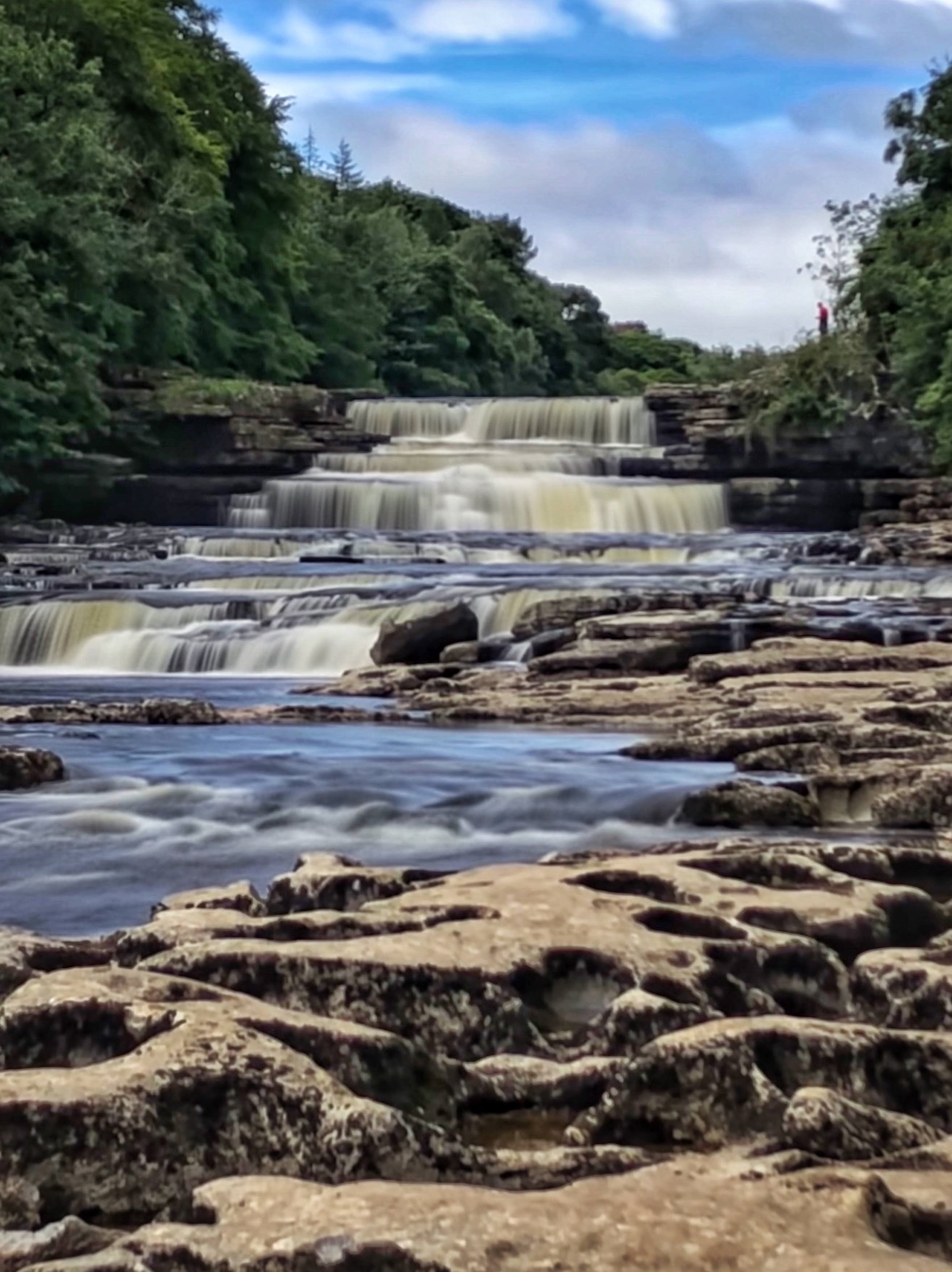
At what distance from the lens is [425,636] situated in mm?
18828

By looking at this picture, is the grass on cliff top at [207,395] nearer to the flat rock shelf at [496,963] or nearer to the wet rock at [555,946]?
the flat rock shelf at [496,963]

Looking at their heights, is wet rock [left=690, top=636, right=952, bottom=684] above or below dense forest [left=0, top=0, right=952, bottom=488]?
below

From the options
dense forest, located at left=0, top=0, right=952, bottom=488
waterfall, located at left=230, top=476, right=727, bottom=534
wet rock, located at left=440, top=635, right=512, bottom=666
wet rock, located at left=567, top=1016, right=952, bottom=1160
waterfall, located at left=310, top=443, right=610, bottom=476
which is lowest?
wet rock, located at left=567, top=1016, right=952, bottom=1160

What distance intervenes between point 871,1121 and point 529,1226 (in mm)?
1210

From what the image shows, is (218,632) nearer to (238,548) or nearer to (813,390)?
(238,548)

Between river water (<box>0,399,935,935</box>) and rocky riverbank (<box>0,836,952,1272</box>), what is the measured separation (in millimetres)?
2249

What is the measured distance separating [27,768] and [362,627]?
9.73 metres

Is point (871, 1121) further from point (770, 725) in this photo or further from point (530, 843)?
point (770, 725)

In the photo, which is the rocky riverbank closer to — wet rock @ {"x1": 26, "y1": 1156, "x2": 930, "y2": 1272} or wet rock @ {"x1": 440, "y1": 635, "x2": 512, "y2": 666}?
wet rock @ {"x1": 26, "y1": 1156, "x2": 930, "y2": 1272}

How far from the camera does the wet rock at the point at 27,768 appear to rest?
35.2ft

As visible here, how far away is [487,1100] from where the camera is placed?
5.10 m

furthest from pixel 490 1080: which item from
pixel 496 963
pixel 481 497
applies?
pixel 481 497

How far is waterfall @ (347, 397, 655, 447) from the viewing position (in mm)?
42375

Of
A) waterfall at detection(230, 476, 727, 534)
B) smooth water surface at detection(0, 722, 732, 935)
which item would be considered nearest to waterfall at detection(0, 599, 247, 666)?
smooth water surface at detection(0, 722, 732, 935)
